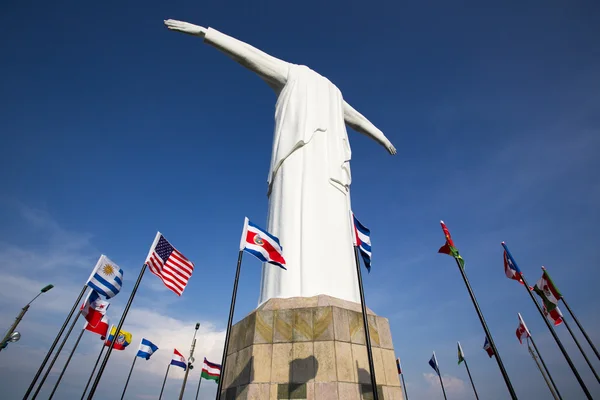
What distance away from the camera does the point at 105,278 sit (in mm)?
9148

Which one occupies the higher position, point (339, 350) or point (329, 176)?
point (329, 176)

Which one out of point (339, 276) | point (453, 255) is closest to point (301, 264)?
point (339, 276)

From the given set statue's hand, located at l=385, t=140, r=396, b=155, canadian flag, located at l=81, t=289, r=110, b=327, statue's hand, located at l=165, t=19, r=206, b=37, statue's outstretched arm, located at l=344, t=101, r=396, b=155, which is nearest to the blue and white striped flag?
canadian flag, located at l=81, t=289, r=110, b=327

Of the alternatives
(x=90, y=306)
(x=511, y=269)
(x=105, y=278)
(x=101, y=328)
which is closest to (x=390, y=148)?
(x=511, y=269)

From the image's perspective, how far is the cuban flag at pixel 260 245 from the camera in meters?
6.14

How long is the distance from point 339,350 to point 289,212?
3.30 meters

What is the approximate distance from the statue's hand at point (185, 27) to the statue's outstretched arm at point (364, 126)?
5.40 m

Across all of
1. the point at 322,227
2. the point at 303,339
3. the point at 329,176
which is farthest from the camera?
the point at 329,176

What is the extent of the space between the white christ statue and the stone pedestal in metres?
0.65

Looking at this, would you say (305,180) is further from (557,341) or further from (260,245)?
(557,341)

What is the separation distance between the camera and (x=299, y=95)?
32.4 ft

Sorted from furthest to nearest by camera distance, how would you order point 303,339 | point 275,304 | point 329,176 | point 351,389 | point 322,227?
1. point 329,176
2. point 322,227
3. point 275,304
4. point 303,339
5. point 351,389

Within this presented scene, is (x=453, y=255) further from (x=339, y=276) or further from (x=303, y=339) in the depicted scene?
(x=303, y=339)

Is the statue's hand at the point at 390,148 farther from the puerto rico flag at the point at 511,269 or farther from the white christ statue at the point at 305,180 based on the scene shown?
the puerto rico flag at the point at 511,269
